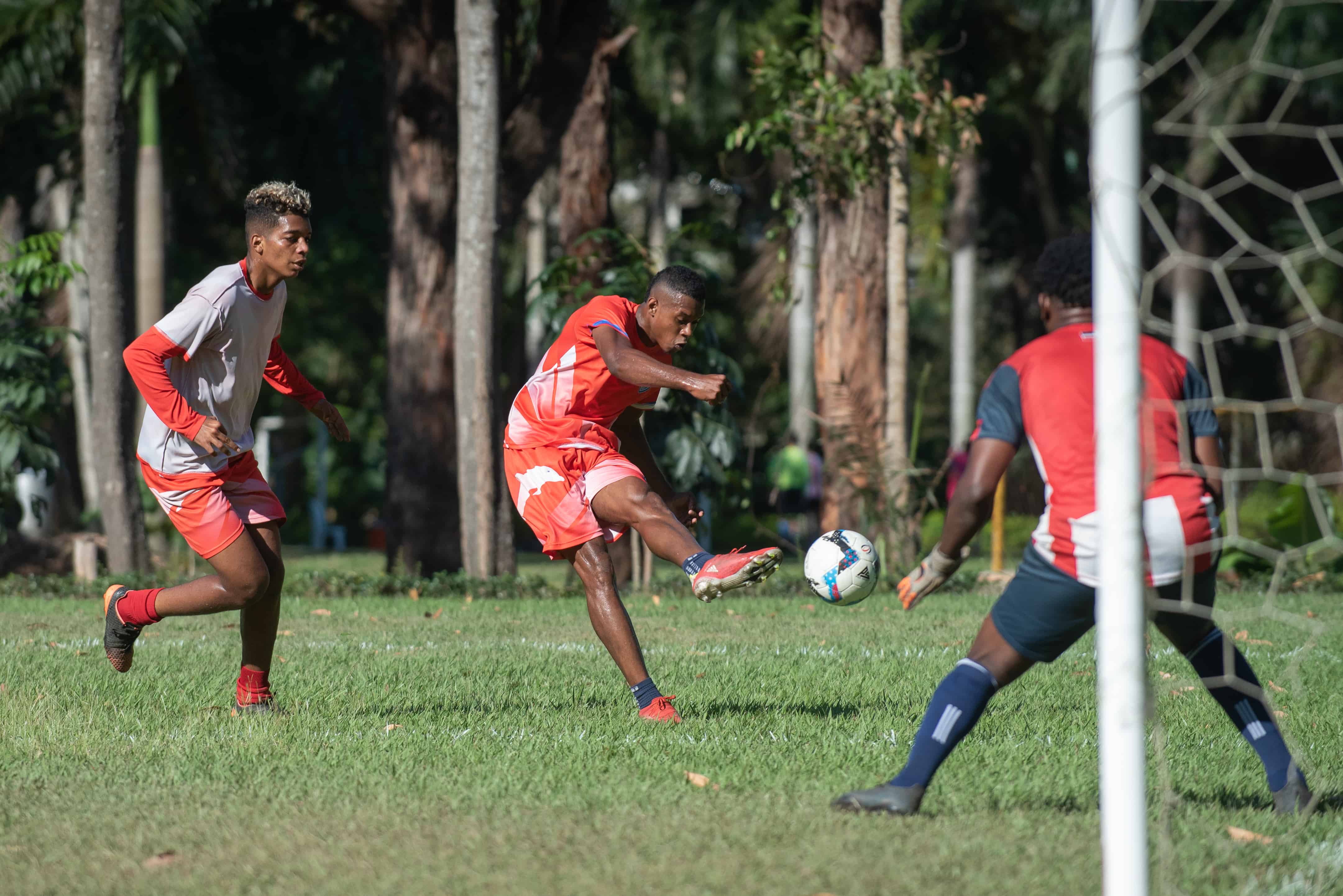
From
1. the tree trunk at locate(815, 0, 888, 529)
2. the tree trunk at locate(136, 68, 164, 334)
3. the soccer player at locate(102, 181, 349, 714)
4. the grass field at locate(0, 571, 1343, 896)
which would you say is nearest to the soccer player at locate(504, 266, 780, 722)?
the grass field at locate(0, 571, 1343, 896)

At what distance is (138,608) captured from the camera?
19.4 ft

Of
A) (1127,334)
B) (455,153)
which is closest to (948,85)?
(455,153)

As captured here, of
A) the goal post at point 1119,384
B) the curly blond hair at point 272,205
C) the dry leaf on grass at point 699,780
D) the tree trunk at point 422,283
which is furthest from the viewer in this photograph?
the tree trunk at point 422,283

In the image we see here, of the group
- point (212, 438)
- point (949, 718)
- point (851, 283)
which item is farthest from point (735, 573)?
point (851, 283)

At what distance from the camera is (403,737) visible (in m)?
5.30

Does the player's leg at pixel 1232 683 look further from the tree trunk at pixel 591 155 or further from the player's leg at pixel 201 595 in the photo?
the tree trunk at pixel 591 155

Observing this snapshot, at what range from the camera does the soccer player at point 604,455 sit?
5.73m

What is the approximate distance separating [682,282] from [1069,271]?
82.0 inches

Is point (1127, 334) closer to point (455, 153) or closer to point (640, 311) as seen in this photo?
point (640, 311)

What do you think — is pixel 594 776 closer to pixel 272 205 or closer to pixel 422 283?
pixel 272 205

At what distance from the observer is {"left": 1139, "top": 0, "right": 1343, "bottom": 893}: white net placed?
11.9 ft

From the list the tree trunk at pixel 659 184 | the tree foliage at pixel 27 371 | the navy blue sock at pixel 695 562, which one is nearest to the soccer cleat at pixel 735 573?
the navy blue sock at pixel 695 562

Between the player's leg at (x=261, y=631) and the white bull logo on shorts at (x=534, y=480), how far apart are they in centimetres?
105

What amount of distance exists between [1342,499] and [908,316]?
7.60m
